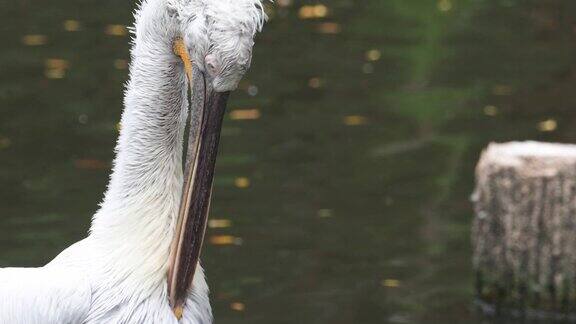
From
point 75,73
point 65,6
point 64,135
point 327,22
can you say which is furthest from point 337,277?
point 65,6

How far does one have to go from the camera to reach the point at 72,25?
11.3 metres

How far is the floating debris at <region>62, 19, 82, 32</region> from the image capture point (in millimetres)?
11133

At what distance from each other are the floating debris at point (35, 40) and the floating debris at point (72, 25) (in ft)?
0.92

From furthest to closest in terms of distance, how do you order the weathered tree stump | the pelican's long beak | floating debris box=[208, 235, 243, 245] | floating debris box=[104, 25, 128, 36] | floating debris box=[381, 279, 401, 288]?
floating debris box=[104, 25, 128, 36] → floating debris box=[208, 235, 243, 245] → floating debris box=[381, 279, 401, 288] → the weathered tree stump → the pelican's long beak

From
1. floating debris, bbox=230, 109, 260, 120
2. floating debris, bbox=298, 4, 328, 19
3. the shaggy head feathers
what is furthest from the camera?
floating debris, bbox=298, 4, 328, 19

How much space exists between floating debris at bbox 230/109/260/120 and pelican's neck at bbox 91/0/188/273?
4688 millimetres

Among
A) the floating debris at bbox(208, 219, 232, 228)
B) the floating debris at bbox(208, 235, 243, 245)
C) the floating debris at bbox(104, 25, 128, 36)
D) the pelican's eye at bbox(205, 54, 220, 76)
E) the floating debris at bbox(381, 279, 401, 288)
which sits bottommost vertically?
the floating debris at bbox(381, 279, 401, 288)

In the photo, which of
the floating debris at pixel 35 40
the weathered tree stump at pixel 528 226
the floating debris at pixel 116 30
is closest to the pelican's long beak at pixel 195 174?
the weathered tree stump at pixel 528 226

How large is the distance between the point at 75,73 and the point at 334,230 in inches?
130

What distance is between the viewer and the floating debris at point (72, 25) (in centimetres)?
1113

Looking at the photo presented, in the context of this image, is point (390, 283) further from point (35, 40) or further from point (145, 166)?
point (35, 40)

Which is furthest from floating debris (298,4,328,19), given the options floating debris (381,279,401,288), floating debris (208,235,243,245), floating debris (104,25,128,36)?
floating debris (381,279,401,288)

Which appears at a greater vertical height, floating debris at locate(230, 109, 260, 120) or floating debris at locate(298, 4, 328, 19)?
floating debris at locate(298, 4, 328, 19)

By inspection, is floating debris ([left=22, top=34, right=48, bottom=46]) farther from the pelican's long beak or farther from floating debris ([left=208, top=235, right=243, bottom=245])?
the pelican's long beak
